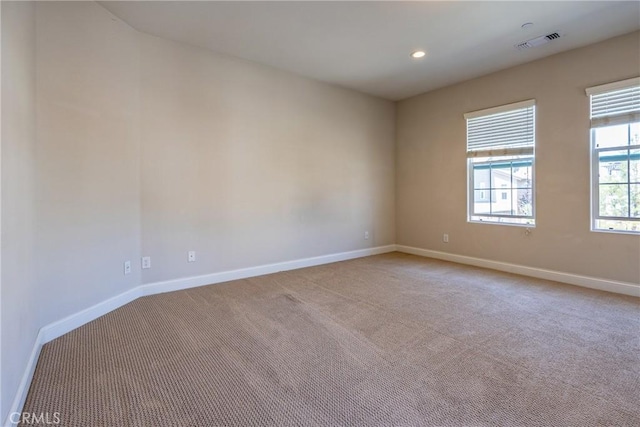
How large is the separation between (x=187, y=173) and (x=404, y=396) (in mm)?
3007

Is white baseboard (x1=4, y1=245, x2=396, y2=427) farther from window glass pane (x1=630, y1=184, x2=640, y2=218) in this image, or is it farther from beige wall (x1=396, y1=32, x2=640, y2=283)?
window glass pane (x1=630, y1=184, x2=640, y2=218)

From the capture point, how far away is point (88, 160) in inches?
99.9

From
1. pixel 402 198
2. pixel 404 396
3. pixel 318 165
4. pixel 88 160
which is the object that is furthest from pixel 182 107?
pixel 402 198

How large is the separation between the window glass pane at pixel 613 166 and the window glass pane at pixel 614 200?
0.07m

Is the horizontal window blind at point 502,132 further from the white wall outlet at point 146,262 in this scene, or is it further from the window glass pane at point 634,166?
the white wall outlet at point 146,262

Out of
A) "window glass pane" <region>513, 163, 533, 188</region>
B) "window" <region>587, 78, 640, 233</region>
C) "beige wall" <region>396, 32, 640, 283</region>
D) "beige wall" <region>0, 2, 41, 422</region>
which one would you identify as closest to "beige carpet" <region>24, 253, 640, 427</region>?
"beige wall" <region>0, 2, 41, 422</region>

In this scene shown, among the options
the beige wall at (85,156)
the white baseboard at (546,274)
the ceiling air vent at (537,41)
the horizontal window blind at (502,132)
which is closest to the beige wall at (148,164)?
the beige wall at (85,156)

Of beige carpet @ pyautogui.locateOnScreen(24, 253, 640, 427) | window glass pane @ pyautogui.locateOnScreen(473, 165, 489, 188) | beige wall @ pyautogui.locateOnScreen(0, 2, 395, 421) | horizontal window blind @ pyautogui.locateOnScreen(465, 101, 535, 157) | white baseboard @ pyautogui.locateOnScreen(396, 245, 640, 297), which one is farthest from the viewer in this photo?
window glass pane @ pyautogui.locateOnScreen(473, 165, 489, 188)

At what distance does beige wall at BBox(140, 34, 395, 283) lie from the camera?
322cm

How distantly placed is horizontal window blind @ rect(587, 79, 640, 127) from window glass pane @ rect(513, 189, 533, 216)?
1020 millimetres

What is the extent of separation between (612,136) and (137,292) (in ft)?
17.6

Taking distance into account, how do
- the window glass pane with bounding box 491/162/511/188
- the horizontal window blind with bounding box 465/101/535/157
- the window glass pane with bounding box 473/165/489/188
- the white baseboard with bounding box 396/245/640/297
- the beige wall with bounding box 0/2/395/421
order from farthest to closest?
the window glass pane with bounding box 473/165/489/188 < the window glass pane with bounding box 491/162/511/188 < the horizontal window blind with bounding box 465/101/535/157 < the white baseboard with bounding box 396/245/640/297 < the beige wall with bounding box 0/2/395/421

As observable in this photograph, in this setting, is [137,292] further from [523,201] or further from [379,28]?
[523,201]

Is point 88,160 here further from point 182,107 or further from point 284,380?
point 284,380
